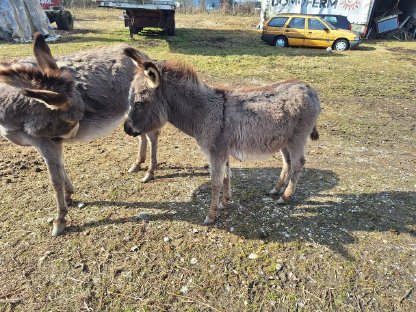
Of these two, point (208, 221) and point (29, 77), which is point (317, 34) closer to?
point (208, 221)

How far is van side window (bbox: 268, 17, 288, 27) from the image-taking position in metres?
17.9

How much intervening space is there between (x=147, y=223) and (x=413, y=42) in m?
23.7

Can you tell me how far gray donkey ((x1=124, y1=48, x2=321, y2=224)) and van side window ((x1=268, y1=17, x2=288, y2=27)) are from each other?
610 inches

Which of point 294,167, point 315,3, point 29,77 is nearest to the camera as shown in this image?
point 29,77

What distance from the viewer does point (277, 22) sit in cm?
1798

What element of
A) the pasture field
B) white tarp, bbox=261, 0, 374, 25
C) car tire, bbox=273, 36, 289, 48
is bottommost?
the pasture field

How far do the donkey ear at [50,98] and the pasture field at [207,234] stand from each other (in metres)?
1.77

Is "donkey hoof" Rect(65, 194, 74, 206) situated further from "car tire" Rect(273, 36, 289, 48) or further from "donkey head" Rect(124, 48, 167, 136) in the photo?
"car tire" Rect(273, 36, 289, 48)

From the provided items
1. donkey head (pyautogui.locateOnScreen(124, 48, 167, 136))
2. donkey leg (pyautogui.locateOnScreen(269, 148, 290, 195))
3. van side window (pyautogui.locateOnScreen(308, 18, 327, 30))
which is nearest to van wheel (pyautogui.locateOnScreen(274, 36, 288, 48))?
van side window (pyautogui.locateOnScreen(308, 18, 327, 30))

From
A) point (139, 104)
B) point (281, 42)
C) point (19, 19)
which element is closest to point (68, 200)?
point (139, 104)

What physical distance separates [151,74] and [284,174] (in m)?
2.70

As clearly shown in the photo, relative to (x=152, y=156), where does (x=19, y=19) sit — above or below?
above

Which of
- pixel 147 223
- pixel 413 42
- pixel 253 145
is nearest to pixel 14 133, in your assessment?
pixel 147 223

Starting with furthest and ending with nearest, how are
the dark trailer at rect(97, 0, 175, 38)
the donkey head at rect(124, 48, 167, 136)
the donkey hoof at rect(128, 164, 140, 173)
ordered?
the dark trailer at rect(97, 0, 175, 38) → the donkey hoof at rect(128, 164, 140, 173) → the donkey head at rect(124, 48, 167, 136)
